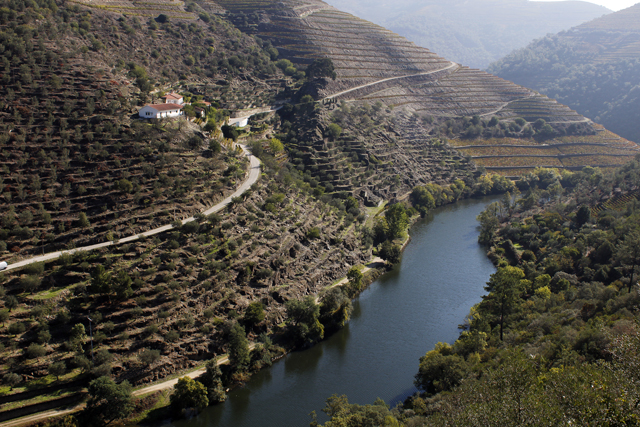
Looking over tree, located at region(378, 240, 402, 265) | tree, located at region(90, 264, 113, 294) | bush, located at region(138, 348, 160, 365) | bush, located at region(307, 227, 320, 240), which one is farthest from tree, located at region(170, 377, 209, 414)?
tree, located at region(378, 240, 402, 265)

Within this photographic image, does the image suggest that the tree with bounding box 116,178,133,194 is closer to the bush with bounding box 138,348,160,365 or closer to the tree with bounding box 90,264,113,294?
the tree with bounding box 90,264,113,294

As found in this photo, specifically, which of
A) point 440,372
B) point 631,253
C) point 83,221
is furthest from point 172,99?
point 631,253

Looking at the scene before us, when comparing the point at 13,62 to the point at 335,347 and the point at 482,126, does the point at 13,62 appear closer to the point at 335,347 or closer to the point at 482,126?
the point at 335,347

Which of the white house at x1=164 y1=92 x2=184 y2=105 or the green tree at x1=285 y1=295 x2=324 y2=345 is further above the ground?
the white house at x1=164 y1=92 x2=184 y2=105

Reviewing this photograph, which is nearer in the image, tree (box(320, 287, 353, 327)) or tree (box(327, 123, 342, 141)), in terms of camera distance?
tree (box(320, 287, 353, 327))

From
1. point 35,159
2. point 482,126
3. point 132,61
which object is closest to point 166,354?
point 35,159

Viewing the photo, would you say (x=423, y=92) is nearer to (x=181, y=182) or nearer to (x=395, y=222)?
→ (x=395, y=222)
